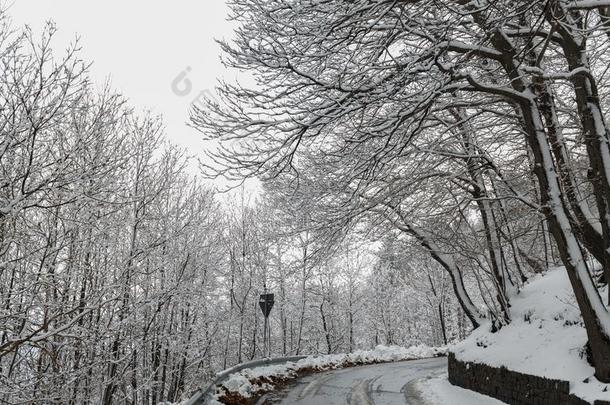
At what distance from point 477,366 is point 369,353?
13702mm

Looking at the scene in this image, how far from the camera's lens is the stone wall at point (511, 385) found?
22.5 ft

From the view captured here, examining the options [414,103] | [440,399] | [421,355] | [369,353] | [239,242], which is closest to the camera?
[414,103]

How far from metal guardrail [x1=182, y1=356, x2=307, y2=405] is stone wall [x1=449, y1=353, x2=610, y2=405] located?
5.50m

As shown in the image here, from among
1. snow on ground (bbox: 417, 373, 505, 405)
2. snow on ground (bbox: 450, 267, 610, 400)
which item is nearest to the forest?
snow on ground (bbox: 450, 267, 610, 400)

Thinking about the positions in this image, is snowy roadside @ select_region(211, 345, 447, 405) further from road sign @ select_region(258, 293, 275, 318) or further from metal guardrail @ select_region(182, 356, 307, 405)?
road sign @ select_region(258, 293, 275, 318)

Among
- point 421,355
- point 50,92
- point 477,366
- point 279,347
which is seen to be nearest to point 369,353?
point 421,355

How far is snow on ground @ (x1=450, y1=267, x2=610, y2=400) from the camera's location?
6.97m

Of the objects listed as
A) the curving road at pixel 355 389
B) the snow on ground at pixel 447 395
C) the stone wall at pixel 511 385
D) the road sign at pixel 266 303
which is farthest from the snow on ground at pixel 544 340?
the road sign at pixel 266 303

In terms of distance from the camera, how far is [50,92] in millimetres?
6297

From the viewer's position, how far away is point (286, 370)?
48.1 ft

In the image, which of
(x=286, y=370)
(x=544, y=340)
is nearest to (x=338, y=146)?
(x=544, y=340)

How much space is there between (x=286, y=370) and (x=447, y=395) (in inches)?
226

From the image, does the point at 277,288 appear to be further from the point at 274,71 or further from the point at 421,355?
the point at 274,71

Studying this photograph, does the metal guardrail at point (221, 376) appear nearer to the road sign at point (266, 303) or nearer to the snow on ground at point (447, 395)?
the road sign at point (266, 303)
